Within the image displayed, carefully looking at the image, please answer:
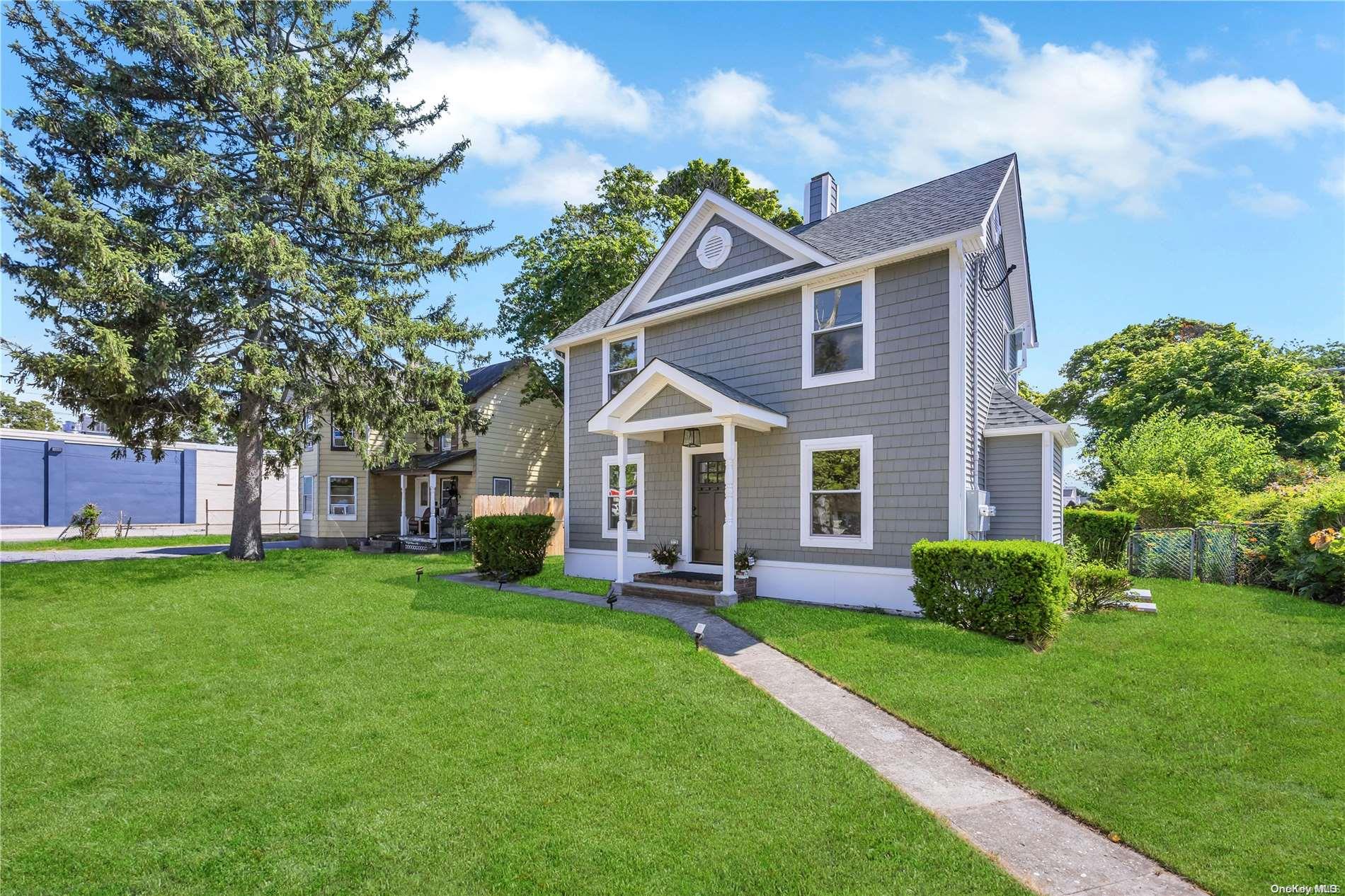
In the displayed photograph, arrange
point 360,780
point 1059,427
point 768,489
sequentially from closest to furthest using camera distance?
point 360,780
point 1059,427
point 768,489

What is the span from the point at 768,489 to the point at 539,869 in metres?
8.26

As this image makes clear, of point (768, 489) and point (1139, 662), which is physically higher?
point (768, 489)

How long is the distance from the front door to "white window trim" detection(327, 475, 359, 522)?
17533 mm

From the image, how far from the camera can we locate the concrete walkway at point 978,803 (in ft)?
10.2

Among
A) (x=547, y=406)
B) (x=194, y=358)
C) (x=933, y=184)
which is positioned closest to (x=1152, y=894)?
(x=933, y=184)

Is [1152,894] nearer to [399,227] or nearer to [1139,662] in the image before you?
[1139,662]

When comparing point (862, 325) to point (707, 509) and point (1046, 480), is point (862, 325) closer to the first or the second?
point (1046, 480)

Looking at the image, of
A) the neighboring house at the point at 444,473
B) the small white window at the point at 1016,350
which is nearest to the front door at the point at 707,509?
the small white window at the point at 1016,350

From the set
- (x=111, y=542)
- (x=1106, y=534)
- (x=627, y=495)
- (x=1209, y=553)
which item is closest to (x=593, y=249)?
(x=627, y=495)

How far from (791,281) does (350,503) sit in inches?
807

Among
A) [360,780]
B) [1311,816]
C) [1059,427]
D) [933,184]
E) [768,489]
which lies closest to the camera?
[1311,816]

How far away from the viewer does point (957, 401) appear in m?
9.04

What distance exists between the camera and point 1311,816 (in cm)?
361

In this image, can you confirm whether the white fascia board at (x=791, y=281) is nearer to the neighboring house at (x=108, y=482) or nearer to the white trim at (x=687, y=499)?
the white trim at (x=687, y=499)
